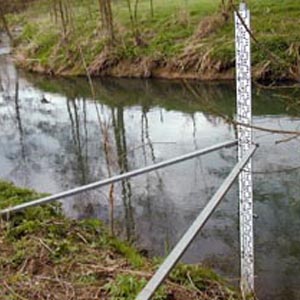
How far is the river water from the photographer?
4.22 meters

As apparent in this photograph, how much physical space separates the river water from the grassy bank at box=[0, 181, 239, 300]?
0.72 meters

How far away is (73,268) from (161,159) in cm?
337

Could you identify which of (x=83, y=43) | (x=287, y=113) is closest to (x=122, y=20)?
(x=83, y=43)

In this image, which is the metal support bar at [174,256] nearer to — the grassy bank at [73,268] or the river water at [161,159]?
the river water at [161,159]

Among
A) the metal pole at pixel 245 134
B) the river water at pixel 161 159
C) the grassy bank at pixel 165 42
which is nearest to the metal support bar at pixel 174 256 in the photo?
the river water at pixel 161 159

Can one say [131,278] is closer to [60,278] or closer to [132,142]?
[60,278]

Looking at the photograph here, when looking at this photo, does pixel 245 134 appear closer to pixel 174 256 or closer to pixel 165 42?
pixel 174 256

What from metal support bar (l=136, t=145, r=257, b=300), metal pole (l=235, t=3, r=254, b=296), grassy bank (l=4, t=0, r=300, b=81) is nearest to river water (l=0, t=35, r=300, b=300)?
metal pole (l=235, t=3, r=254, b=296)

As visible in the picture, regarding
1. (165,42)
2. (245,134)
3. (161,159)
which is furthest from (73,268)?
(165,42)

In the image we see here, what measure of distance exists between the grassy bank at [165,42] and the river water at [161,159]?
60 centimetres

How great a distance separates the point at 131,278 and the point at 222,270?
1.32 meters

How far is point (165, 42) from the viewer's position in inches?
461

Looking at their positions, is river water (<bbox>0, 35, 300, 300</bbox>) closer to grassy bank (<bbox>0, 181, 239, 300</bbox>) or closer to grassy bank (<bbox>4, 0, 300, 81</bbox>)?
grassy bank (<bbox>4, 0, 300, 81</bbox>)

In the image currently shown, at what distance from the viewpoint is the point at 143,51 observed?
11609mm
